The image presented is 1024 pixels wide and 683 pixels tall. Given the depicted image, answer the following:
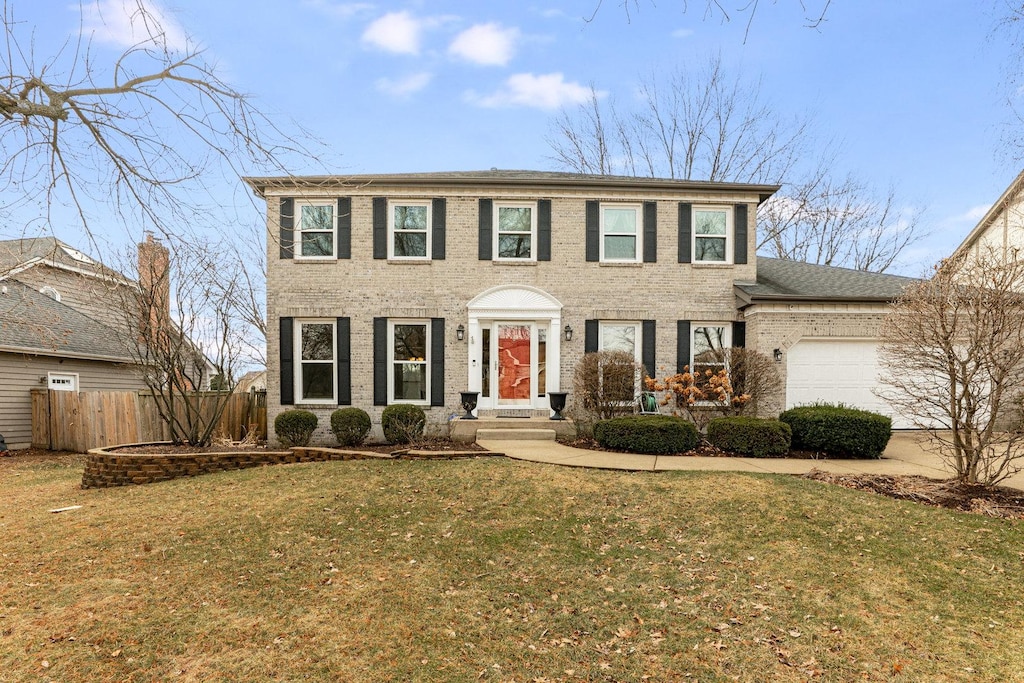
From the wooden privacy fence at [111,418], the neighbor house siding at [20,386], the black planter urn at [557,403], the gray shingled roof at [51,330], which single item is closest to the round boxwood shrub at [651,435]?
the black planter urn at [557,403]

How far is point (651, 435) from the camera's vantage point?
9109 millimetres

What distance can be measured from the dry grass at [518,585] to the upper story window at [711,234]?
257 inches

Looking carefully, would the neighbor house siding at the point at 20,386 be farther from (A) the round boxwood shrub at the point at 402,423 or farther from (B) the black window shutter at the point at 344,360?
(A) the round boxwood shrub at the point at 402,423

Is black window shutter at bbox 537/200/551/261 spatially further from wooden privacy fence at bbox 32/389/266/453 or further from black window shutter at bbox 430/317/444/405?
wooden privacy fence at bbox 32/389/266/453

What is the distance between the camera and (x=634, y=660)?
3.64 m

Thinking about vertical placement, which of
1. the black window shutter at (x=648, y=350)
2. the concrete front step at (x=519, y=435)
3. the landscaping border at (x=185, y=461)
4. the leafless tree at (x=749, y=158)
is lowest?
the landscaping border at (x=185, y=461)

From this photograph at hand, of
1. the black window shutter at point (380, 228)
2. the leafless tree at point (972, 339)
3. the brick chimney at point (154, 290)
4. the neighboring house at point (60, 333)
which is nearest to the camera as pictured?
the leafless tree at point (972, 339)

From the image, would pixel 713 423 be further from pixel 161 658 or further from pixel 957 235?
pixel 957 235

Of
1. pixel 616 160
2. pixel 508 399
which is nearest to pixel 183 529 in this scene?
pixel 508 399

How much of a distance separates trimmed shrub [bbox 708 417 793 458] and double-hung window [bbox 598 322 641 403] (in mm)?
2184

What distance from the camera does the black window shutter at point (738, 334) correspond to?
12070mm

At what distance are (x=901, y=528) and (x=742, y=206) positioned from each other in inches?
334

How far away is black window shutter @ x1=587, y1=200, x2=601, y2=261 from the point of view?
1223 centimetres

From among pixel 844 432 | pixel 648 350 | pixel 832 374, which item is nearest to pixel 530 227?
pixel 648 350
